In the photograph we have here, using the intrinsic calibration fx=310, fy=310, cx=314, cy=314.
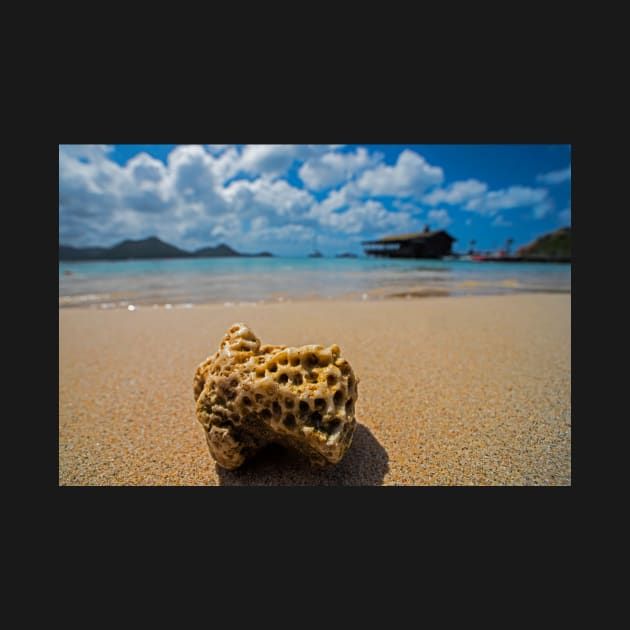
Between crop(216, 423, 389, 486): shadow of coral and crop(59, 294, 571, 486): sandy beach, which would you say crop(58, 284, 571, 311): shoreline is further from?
crop(216, 423, 389, 486): shadow of coral

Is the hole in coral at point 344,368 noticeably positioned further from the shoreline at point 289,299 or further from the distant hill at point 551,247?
the distant hill at point 551,247

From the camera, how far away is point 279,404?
5.53ft

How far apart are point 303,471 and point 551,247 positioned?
31.3m

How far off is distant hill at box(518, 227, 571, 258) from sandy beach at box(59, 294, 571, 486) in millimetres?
25196

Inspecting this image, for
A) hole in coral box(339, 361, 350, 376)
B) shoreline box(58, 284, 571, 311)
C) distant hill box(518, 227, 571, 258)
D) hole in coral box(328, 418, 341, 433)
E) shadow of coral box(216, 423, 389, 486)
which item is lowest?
shadow of coral box(216, 423, 389, 486)

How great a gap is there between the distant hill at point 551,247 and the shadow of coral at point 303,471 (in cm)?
2885

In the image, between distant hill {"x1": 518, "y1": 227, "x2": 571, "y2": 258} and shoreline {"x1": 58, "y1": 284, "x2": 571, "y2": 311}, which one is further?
distant hill {"x1": 518, "y1": 227, "x2": 571, "y2": 258}

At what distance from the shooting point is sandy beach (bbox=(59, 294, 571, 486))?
76.5 inches

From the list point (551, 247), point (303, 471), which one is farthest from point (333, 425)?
point (551, 247)

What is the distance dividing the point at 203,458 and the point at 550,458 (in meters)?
2.30

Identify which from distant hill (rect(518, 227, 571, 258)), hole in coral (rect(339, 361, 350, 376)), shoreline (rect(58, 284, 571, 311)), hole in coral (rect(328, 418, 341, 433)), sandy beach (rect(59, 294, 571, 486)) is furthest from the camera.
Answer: distant hill (rect(518, 227, 571, 258))

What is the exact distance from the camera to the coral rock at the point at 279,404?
5.43ft

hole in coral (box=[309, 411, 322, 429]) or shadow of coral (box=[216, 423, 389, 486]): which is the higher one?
hole in coral (box=[309, 411, 322, 429])

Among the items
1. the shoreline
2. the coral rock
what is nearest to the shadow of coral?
the coral rock
